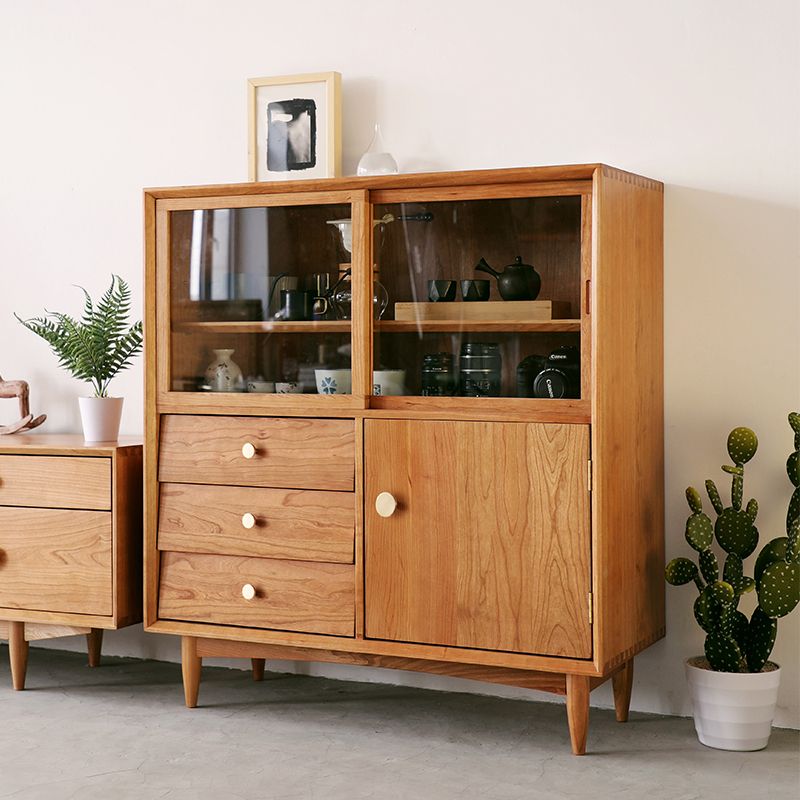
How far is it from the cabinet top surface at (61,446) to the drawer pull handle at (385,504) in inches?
30.3

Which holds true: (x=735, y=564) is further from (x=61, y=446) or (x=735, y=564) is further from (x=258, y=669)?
(x=61, y=446)

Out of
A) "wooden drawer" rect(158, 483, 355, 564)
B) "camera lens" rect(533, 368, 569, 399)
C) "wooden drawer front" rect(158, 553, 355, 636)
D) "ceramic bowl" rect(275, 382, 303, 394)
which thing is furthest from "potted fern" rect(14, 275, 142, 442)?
"camera lens" rect(533, 368, 569, 399)

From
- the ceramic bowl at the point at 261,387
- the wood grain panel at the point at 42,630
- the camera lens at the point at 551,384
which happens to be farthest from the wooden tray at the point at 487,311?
the wood grain panel at the point at 42,630

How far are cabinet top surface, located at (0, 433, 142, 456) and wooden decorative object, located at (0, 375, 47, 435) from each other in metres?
0.11

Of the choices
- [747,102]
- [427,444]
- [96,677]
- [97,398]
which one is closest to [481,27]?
[747,102]

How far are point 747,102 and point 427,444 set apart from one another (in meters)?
1.18

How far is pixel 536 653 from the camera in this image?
8.91 ft

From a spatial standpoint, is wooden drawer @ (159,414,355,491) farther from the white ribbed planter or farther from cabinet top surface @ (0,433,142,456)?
the white ribbed planter

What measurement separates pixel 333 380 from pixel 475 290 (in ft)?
1.39

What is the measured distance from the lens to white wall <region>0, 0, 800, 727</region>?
2932 millimetres

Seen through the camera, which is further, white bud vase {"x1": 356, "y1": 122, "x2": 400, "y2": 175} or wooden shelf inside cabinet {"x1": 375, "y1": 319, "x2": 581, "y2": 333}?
white bud vase {"x1": 356, "y1": 122, "x2": 400, "y2": 175}

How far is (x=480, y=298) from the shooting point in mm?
2807

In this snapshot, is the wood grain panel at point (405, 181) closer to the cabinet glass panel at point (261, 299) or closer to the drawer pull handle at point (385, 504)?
the cabinet glass panel at point (261, 299)

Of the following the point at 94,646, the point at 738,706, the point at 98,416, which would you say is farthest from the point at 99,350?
the point at 738,706
